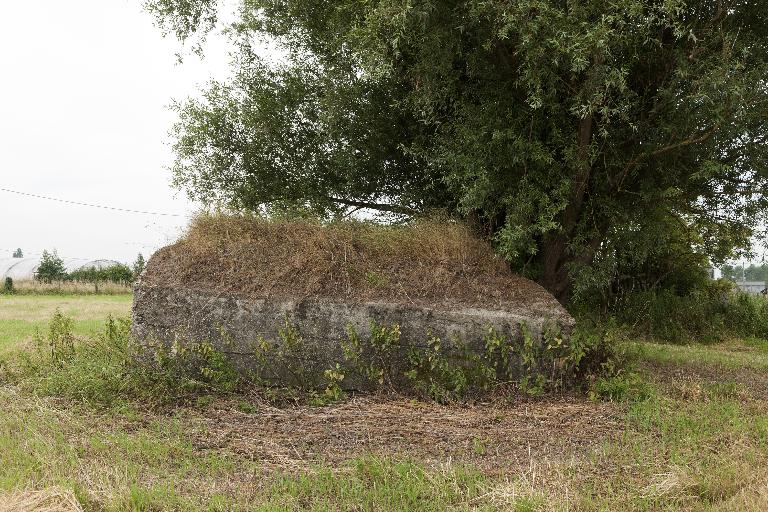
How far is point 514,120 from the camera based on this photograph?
363 inches

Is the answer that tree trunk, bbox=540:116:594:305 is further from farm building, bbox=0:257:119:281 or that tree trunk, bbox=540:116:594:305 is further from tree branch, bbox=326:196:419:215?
farm building, bbox=0:257:119:281

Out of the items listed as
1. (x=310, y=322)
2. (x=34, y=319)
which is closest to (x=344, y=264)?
(x=310, y=322)

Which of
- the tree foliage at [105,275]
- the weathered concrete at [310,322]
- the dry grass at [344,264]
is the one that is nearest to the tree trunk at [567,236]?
the dry grass at [344,264]

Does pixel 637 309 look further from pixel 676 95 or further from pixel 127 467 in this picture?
pixel 127 467

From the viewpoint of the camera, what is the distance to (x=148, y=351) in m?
8.73

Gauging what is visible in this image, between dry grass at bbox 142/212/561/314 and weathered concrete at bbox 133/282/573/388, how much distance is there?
173 millimetres

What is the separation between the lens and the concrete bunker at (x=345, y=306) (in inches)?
330

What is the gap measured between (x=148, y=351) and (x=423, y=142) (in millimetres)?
5912

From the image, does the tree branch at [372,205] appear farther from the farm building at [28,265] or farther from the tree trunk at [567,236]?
the farm building at [28,265]

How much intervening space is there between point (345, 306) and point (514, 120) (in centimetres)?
376

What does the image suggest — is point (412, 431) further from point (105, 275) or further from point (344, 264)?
point (105, 275)

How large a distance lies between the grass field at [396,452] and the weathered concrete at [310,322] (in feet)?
2.40

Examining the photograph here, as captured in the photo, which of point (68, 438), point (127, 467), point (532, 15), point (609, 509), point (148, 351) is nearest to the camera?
point (609, 509)

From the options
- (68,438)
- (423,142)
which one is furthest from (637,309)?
(68,438)
